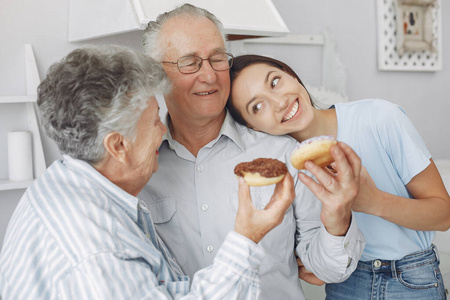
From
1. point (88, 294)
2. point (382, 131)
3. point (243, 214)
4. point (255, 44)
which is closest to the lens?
point (88, 294)

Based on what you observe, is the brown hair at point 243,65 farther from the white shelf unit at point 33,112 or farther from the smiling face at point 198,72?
the white shelf unit at point 33,112

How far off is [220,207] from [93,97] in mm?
535

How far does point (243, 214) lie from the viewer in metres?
0.93

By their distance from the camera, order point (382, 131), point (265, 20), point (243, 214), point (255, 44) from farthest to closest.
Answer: point (255, 44), point (265, 20), point (382, 131), point (243, 214)

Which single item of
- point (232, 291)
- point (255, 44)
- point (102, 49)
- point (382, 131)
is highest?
point (255, 44)

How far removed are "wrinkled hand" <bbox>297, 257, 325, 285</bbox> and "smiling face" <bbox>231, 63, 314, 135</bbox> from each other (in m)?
0.37

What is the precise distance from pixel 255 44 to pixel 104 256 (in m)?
A: 1.87

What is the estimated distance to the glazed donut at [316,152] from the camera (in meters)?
1.00

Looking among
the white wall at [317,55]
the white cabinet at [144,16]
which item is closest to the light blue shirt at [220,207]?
the white cabinet at [144,16]

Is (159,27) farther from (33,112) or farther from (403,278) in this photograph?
(403,278)

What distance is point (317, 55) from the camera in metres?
2.79

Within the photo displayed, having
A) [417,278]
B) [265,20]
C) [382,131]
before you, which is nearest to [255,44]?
[265,20]

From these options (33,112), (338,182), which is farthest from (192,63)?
(33,112)

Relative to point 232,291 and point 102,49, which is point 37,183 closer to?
point 102,49
